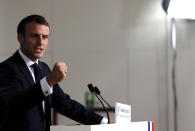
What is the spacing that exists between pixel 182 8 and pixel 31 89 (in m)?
2.08

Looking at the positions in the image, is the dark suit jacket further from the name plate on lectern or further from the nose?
the name plate on lectern

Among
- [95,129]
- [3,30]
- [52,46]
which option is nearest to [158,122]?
[52,46]

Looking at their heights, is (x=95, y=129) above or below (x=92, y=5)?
below

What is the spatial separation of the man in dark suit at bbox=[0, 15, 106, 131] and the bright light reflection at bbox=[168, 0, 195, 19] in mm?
1484

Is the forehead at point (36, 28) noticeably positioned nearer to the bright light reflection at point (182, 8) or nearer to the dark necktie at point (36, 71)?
the dark necktie at point (36, 71)

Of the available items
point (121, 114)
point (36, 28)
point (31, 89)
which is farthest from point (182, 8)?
point (31, 89)

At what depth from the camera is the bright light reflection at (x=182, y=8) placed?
12.4 ft

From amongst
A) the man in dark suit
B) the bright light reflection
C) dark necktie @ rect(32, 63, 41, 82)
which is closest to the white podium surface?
the man in dark suit

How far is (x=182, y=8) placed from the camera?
3.98 meters

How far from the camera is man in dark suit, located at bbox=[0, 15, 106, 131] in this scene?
2330 millimetres

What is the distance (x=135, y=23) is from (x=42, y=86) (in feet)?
9.89

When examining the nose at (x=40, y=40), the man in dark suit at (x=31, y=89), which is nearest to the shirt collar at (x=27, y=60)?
the man in dark suit at (x=31, y=89)

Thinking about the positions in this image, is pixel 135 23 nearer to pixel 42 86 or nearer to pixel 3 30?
pixel 3 30

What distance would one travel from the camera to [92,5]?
525 centimetres
